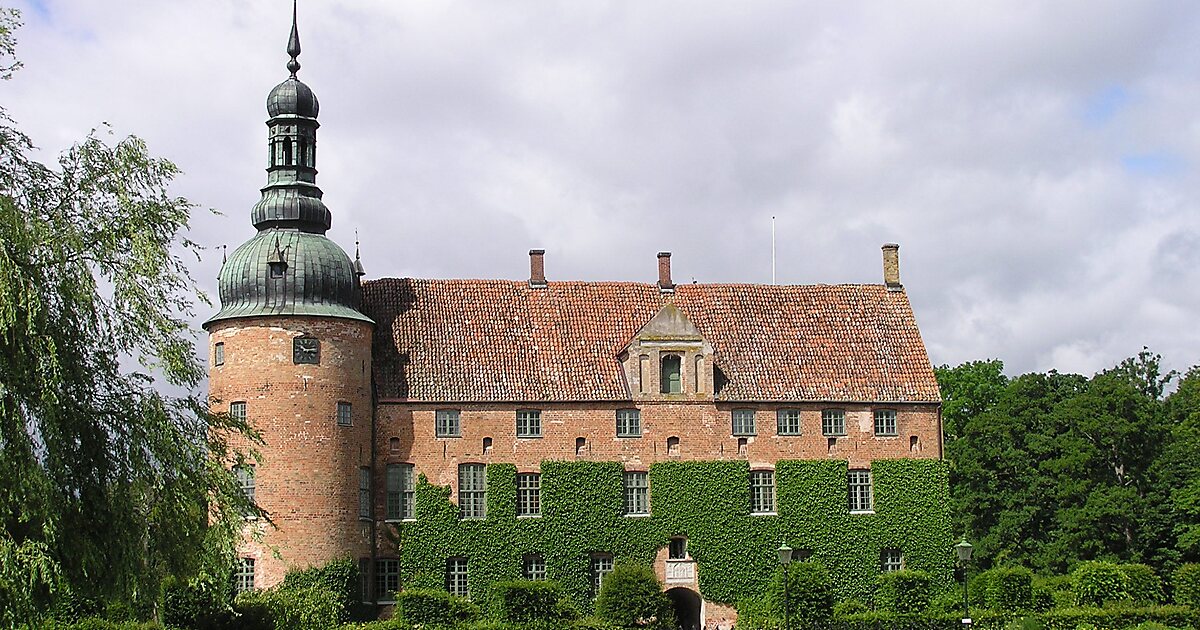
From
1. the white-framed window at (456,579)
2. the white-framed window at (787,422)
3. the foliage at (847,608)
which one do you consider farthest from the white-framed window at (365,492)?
the foliage at (847,608)

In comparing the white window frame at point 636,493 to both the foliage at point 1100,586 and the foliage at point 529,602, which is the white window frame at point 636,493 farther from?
the foliage at point 1100,586

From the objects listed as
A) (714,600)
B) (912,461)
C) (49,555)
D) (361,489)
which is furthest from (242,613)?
(912,461)

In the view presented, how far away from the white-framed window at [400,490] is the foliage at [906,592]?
13803 mm

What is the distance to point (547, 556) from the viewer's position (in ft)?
141

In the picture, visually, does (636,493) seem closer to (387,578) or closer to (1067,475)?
(387,578)

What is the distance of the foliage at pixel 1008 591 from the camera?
40.6 m

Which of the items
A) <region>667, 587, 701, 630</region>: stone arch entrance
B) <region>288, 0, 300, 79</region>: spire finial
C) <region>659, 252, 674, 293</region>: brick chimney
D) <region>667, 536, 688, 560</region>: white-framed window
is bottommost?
<region>667, 587, 701, 630</region>: stone arch entrance

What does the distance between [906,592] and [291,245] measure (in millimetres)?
19909

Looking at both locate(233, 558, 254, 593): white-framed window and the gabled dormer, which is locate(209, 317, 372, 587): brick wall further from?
the gabled dormer

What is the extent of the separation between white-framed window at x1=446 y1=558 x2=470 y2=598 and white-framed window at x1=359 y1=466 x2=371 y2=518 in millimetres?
2755

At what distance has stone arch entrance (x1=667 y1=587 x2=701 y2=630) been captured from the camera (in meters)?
43.7

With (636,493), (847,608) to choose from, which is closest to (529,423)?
(636,493)

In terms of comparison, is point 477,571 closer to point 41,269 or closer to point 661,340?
point 661,340

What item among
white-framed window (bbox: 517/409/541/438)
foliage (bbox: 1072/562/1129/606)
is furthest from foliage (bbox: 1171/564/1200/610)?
white-framed window (bbox: 517/409/541/438)
